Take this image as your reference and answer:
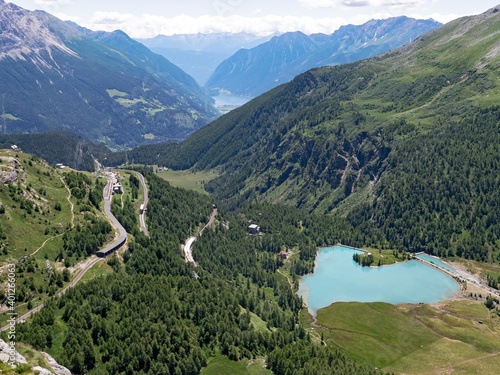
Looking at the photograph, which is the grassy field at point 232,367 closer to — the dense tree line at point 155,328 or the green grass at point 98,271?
the dense tree line at point 155,328

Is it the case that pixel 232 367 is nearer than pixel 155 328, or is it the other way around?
pixel 232 367

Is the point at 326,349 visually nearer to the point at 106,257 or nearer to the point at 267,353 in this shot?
the point at 267,353

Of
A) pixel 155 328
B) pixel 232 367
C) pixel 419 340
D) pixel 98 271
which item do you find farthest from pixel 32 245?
pixel 419 340

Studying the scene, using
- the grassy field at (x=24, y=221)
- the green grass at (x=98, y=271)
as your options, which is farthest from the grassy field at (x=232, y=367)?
the grassy field at (x=24, y=221)

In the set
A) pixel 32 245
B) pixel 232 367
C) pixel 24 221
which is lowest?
pixel 232 367

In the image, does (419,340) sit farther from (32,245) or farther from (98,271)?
(32,245)

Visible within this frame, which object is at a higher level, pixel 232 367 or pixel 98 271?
pixel 98 271

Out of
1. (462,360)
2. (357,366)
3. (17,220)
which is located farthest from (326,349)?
(17,220)

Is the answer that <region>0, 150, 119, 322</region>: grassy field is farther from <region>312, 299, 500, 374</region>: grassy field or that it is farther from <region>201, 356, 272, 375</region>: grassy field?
<region>312, 299, 500, 374</region>: grassy field
